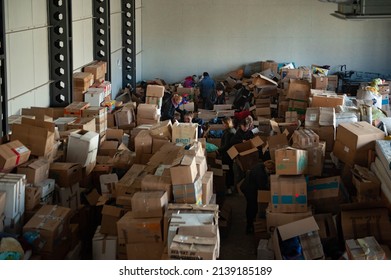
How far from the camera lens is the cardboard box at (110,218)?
7438 millimetres

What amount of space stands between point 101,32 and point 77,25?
65.0 inches

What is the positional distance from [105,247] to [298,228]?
2.12 metres

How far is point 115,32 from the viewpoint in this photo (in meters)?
16.2

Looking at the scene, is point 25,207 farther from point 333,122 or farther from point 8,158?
point 333,122

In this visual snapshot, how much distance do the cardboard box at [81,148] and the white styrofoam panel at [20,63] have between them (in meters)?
1.15

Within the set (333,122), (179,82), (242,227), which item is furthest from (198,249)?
(179,82)

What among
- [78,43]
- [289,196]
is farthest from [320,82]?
[289,196]

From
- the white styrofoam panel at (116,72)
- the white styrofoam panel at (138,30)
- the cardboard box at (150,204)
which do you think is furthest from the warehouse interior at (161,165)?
the white styrofoam panel at (138,30)

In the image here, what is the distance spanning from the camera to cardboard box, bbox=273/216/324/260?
745 cm

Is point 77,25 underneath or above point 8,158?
above

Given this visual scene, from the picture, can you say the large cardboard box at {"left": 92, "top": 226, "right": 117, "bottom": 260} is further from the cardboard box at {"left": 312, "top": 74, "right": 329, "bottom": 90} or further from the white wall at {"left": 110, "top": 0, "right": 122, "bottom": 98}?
the white wall at {"left": 110, "top": 0, "right": 122, "bottom": 98}

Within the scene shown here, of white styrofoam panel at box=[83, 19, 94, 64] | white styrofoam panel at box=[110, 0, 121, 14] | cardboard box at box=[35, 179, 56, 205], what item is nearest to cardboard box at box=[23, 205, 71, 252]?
cardboard box at box=[35, 179, 56, 205]

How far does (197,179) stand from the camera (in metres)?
7.37

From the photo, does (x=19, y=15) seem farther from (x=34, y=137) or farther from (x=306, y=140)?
(x=306, y=140)
